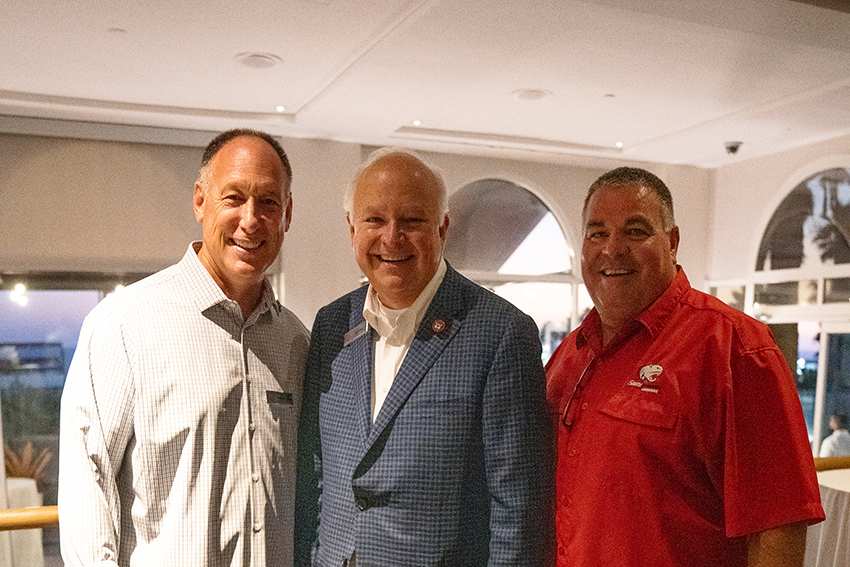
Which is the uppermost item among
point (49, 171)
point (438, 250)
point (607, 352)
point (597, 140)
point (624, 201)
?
point (597, 140)

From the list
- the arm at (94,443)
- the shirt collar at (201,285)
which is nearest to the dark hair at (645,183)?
the shirt collar at (201,285)

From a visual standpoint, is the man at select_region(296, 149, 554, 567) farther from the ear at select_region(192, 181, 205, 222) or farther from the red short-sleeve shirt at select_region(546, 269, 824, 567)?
the ear at select_region(192, 181, 205, 222)

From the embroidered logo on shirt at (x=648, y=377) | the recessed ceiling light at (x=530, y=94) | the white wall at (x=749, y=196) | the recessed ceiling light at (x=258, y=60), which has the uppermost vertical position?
the recessed ceiling light at (x=530, y=94)

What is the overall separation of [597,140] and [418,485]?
19.9 feet

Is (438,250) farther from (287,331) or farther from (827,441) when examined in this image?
(827,441)

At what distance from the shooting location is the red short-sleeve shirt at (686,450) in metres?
1.69

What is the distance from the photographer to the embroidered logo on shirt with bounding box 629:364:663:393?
1.85 meters

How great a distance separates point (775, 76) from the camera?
16.8 feet

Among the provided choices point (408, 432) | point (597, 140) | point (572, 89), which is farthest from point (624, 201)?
point (597, 140)

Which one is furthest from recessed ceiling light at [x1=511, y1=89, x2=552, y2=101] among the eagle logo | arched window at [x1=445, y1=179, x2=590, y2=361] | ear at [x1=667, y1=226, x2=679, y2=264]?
the eagle logo

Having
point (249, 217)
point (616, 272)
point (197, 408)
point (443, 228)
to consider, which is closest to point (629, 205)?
point (616, 272)

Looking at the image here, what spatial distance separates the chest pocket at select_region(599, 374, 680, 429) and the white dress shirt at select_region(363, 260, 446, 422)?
578mm

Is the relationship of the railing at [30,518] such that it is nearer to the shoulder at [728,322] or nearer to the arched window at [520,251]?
the shoulder at [728,322]

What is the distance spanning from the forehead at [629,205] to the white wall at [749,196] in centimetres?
590
